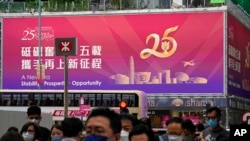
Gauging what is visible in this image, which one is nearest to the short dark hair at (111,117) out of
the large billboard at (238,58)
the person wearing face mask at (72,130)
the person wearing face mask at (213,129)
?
the person wearing face mask at (72,130)

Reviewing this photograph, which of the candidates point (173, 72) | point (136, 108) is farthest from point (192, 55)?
point (136, 108)

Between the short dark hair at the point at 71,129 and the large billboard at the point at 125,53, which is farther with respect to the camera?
the large billboard at the point at 125,53

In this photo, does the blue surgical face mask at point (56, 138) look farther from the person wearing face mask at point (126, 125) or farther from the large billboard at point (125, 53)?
the large billboard at point (125, 53)

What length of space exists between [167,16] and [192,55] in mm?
2649

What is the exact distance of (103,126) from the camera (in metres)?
5.83

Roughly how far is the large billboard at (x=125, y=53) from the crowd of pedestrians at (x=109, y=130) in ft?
112

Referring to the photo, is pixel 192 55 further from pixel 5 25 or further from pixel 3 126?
pixel 3 126

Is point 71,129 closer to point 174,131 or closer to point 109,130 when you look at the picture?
point 109,130

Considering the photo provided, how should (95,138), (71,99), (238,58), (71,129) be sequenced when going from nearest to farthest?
(95,138)
(71,129)
(71,99)
(238,58)

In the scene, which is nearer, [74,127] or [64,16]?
[74,127]

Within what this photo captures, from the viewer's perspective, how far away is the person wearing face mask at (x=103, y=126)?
5.78 m

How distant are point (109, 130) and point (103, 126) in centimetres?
5

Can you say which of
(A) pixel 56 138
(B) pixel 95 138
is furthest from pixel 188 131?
(B) pixel 95 138

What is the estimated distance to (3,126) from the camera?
1730cm
